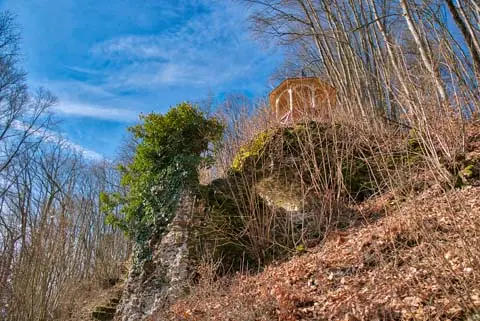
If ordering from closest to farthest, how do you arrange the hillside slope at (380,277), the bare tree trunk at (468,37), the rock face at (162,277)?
the hillside slope at (380,277), the bare tree trunk at (468,37), the rock face at (162,277)

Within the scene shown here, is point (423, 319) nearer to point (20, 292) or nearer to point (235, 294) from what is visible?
point (235, 294)

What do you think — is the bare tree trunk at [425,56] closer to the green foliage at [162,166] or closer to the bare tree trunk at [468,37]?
the bare tree trunk at [468,37]

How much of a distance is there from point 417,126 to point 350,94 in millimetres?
4932

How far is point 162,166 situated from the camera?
21.4ft

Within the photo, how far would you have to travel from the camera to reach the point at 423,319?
226 centimetres

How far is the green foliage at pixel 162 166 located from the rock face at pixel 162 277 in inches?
11.8

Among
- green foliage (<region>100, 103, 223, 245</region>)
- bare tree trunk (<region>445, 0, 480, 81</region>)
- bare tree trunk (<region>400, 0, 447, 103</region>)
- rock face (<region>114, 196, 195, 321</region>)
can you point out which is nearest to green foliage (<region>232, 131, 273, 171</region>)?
green foliage (<region>100, 103, 223, 245</region>)

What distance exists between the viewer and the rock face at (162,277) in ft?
16.4

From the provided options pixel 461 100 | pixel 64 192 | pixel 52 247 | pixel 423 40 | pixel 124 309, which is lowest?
pixel 124 309

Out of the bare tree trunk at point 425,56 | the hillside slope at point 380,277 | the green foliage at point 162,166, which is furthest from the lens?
the green foliage at point 162,166

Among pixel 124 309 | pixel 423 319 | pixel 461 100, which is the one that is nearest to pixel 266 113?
pixel 461 100

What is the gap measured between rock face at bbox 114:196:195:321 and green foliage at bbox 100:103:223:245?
0.99ft

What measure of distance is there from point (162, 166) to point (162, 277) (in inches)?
83.2

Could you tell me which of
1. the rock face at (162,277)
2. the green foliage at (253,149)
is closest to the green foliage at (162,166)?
the rock face at (162,277)
